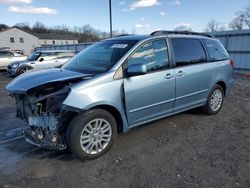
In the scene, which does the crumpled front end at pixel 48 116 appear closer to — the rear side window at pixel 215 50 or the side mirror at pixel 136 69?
the side mirror at pixel 136 69

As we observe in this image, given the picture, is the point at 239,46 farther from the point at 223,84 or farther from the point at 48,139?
the point at 48,139

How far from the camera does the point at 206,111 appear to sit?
5.39 meters

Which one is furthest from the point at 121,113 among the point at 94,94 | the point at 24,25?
the point at 24,25

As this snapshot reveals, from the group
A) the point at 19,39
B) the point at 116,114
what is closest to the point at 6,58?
the point at 116,114

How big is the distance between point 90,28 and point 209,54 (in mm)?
90957

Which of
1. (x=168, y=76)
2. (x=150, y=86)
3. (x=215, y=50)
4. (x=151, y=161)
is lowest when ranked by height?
(x=151, y=161)

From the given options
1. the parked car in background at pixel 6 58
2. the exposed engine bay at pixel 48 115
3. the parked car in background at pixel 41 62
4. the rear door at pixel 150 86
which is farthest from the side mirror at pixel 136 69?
the parked car in background at pixel 6 58

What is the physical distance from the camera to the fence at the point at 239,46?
12344 mm

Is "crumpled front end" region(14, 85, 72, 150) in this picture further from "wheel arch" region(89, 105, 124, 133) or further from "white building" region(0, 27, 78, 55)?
"white building" region(0, 27, 78, 55)

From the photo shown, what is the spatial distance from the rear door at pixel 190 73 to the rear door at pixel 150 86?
23 cm

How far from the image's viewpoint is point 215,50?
5.30 m

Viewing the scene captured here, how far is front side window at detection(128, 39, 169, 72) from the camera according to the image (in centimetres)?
383

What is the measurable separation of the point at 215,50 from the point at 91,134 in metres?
3.56

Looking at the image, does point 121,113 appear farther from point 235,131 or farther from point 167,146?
point 235,131
